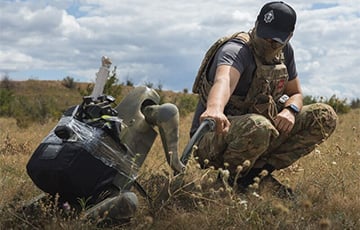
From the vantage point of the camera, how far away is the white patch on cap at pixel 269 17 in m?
4.55

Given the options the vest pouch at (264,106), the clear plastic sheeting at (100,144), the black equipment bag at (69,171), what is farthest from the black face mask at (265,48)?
the black equipment bag at (69,171)

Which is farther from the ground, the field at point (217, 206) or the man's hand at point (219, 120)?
the man's hand at point (219, 120)

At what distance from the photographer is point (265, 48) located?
468 centimetres

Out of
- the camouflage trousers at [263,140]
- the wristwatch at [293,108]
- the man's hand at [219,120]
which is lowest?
the camouflage trousers at [263,140]

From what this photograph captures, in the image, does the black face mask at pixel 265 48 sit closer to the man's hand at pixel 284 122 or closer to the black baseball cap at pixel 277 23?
the black baseball cap at pixel 277 23

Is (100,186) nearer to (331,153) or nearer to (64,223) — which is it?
(64,223)

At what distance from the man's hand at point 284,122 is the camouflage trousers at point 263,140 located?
3.7 inches

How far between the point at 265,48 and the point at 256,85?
0.90 ft

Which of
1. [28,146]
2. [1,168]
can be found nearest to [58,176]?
[1,168]

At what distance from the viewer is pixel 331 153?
6.36 metres

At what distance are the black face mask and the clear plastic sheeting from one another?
1.25m

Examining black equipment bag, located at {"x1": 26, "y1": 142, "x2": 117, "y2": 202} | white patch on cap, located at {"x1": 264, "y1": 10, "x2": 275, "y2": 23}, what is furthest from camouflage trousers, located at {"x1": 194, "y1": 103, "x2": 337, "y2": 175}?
black equipment bag, located at {"x1": 26, "y1": 142, "x2": 117, "y2": 202}

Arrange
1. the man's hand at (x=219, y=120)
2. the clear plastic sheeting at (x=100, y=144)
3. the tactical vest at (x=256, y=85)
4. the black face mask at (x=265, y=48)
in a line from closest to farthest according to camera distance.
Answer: the man's hand at (x=219, y=120)
the clear plastic sheeting at (x=100, y=144)
the black face mask at (x=265, y=48)
the tactical vest at (x=256, y=85)

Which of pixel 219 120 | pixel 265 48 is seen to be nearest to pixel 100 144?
pixel 219 120
